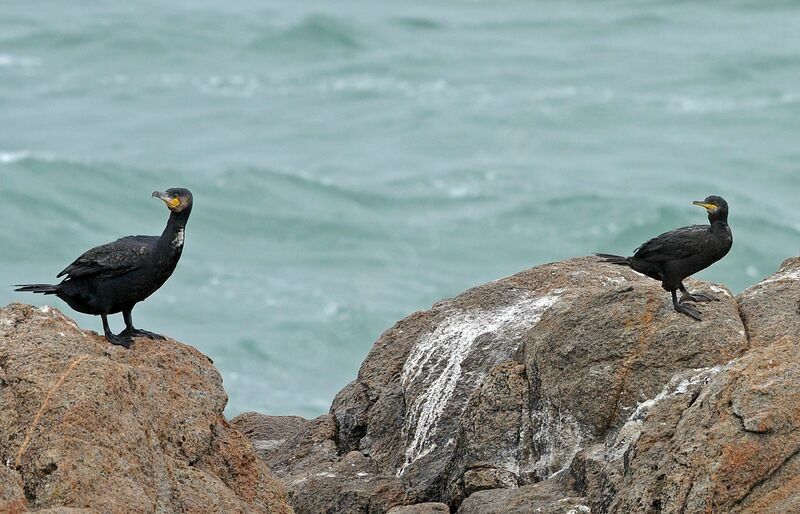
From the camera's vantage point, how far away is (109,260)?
9.11m

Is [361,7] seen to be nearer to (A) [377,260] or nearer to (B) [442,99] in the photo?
(B) [442,99]

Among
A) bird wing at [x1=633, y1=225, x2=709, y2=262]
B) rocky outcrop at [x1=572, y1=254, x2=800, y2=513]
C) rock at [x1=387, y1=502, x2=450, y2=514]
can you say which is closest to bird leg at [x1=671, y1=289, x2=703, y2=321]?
bird wing at [x1=633, y1=225, x2=709, y2=262]

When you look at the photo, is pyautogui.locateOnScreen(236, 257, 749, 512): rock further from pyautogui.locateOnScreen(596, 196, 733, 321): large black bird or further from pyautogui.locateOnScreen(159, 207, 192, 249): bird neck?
pyautogui.locateOnScreen(159, 207, 192, 249): bird neck

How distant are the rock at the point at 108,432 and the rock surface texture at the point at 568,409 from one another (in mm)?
1090

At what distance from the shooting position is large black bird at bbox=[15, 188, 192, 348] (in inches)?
360

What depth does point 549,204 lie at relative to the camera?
1380 inches

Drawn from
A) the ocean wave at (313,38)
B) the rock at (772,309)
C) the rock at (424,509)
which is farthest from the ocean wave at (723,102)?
the rock at (424,509)

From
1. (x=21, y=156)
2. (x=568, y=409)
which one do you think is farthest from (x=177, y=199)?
(x=21, y=156)

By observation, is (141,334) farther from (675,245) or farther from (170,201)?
(675,245)

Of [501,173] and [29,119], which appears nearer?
[501,173]

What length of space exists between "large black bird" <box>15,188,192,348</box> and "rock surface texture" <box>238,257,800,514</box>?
65.2 inches

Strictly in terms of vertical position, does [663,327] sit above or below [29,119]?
above

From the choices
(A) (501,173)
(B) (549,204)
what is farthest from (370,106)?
(B) (549,204)

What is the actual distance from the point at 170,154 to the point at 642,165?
41.1 feet
